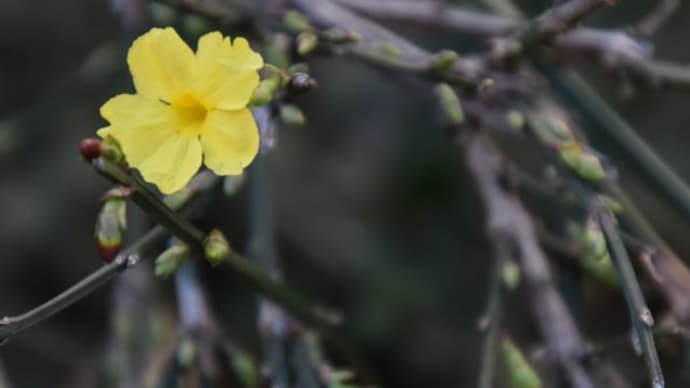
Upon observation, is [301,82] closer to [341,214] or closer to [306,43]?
[306,43]

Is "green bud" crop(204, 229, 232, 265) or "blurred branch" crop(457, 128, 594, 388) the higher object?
"green bud" crop(204, 229, 232, 265)

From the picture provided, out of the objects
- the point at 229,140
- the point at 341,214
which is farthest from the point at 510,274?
the point at 341,214

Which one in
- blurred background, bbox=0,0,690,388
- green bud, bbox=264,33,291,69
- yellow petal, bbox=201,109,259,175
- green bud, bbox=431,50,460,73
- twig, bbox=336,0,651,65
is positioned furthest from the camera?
blurred background, bbox=0,0,690,388

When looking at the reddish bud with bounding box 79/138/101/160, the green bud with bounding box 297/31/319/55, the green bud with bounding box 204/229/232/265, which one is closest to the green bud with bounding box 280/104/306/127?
the green bud with bounding box 297/31/319/55

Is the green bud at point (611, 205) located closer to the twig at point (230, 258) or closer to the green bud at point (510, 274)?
the green bud at point (510, 274)

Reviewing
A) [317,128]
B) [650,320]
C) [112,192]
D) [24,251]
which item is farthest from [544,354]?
[24,251]

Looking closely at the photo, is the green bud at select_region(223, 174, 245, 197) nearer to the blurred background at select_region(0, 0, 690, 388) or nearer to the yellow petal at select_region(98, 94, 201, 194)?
the yellow petal at select_region(98, 94, 201, 194)

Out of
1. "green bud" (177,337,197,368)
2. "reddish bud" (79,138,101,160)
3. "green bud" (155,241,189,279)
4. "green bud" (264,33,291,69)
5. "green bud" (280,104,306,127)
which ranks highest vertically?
"reddish bud" (79,138,101,160)

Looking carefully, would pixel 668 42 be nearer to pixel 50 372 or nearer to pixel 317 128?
pixel 317 128
